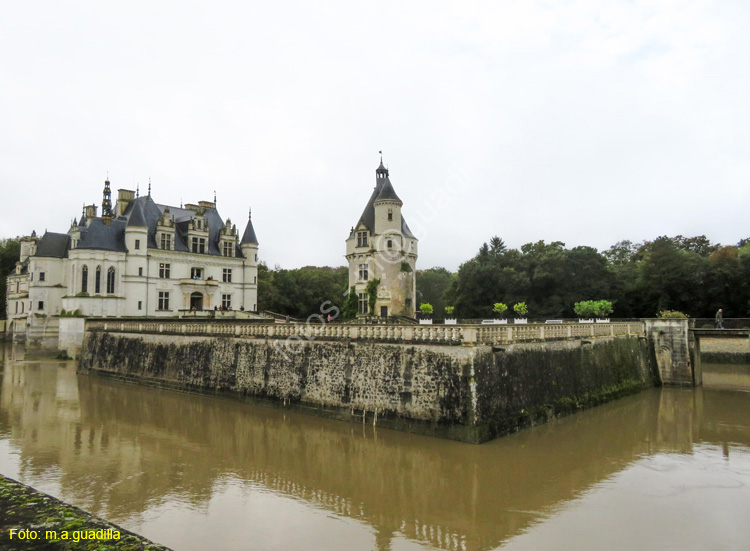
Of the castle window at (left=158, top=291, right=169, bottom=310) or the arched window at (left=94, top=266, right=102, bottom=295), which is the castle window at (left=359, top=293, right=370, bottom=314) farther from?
the arched window at (left=94, top=266, right=102, bottom=295)

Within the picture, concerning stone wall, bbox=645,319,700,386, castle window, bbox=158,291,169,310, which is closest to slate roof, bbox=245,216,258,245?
castle window, bbox=158,291,169,310

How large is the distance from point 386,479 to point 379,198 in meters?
26.2

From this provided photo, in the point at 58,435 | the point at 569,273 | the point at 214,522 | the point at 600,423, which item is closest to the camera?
the point at 214,522

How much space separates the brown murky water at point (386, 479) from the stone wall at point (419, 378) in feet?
1.84

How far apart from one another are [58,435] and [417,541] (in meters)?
11.5

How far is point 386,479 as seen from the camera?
34.5 feet

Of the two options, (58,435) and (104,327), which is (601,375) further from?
(104,327)

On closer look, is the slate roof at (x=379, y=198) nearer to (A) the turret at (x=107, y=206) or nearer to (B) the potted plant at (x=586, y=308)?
(B) the potted plant at (x=586, y=308)

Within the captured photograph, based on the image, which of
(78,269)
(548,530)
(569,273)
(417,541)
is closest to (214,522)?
(417,541)

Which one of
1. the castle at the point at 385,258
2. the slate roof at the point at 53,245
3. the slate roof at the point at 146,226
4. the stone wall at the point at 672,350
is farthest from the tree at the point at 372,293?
the slate roof at the point at 53,245

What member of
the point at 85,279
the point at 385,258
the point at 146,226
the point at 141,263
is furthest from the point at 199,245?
the point at 385,258

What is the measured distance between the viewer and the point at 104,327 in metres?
28.3

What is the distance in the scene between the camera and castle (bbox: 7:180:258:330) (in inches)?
1375

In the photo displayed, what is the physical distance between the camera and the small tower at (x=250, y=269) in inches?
1654
